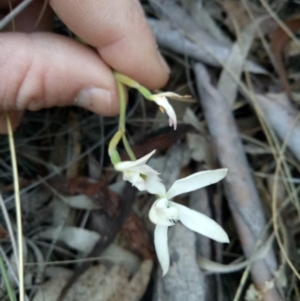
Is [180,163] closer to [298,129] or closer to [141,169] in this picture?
[298,129]

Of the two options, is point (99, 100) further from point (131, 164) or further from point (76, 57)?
point (131, 164)

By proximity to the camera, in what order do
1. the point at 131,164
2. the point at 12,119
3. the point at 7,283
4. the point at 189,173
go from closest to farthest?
the point at 131,164
the point at 7,283
the point at 12,119
the point at 189,173

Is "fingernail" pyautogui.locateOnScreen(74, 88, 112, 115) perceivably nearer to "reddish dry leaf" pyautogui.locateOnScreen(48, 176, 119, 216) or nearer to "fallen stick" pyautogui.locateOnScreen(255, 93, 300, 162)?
"reddish dry leaf" pyautogui.locateOnScreen(48, 176, 119, 216)

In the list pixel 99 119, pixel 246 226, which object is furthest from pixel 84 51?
pixel 246 226

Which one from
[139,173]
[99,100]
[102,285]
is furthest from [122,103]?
[102,285]

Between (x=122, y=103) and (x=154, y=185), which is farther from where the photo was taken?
(x=122, y=103)

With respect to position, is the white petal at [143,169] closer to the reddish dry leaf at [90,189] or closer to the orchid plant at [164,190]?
the orchid plant at [164,190]
